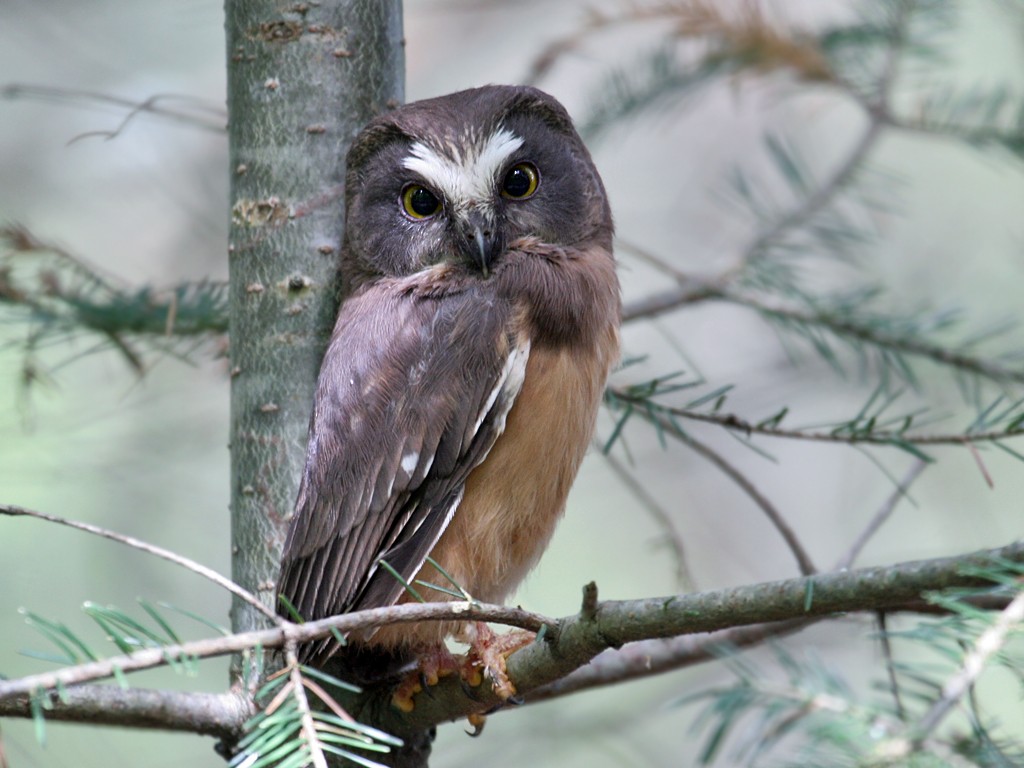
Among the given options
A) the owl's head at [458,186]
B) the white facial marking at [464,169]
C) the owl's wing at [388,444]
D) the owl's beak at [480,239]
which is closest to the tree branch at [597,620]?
the owl's wing at [388,444]

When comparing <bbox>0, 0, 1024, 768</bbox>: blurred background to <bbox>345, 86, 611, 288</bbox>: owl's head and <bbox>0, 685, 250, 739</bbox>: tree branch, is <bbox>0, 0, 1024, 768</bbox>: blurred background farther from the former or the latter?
<bbox>0, 685, 250, 739</bbox>: tree branch

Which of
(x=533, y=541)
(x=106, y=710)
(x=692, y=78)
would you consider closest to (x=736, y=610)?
(x=106, y=710)

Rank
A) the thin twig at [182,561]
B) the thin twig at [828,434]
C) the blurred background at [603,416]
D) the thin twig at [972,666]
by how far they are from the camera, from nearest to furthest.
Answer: the thin twig at [972,666] < the thin twig at [182,561] < the thin twig at [828,434] < the blurred background at [603,416]

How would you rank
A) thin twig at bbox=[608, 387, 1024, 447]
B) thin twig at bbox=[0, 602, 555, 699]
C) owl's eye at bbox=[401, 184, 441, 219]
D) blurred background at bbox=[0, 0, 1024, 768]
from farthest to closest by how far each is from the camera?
blurred background at bbox=[0, 0, 1024, 768] → owl's eye at bbox=[401, 184, 441, 219] → thin twig at bbox=[608, 387, 1024, 447] → thin twig at bbox=[0, 602, 555, 699]

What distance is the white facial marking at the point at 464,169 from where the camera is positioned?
9.78 feet

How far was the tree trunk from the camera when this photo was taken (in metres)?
2.81

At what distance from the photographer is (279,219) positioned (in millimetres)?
2875

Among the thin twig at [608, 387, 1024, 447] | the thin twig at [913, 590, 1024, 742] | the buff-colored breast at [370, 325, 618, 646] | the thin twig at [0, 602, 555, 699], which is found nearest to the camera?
the thin twig at [913, 590, 1024, 742]

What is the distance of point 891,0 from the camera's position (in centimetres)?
388

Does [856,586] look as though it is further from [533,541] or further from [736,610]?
[533,541]

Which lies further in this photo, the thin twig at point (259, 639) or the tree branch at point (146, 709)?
the tree branch at point (146, 709)

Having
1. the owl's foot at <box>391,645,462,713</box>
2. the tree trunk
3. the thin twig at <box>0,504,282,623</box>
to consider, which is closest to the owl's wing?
the tree trunk

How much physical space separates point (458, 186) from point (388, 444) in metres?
0.76

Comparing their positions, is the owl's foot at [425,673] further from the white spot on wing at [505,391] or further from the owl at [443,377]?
the white spot on wing at [505,391]
